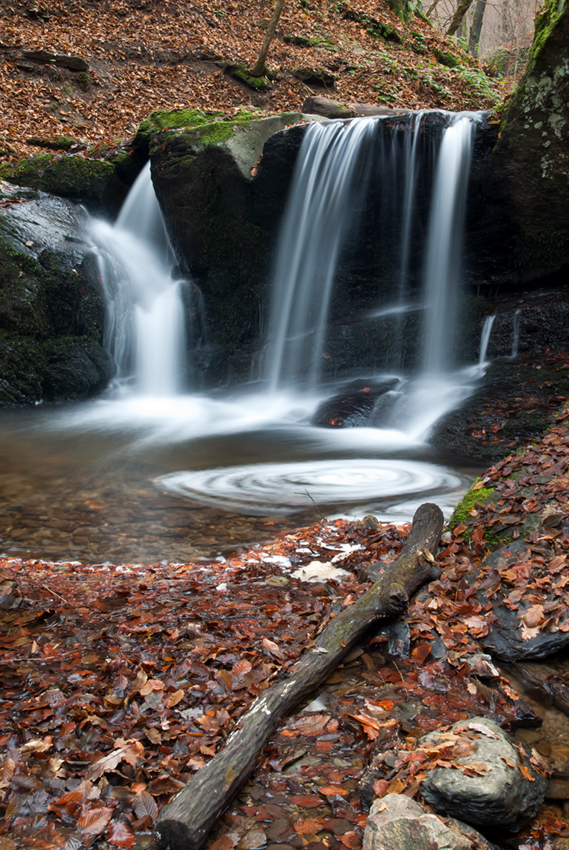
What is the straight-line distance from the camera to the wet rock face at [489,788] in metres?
1.88

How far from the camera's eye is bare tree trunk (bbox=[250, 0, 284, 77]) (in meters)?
16.1

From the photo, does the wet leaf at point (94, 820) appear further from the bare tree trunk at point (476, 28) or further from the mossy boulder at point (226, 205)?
the bare tree trunk at point (476, 28)

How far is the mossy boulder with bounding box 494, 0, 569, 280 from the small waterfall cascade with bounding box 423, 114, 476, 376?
2.54ft

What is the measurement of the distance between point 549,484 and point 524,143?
7504mm

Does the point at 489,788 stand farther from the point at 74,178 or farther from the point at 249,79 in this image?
the point at 249,79

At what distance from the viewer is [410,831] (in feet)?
5.86

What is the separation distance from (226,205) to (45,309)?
15.2ft

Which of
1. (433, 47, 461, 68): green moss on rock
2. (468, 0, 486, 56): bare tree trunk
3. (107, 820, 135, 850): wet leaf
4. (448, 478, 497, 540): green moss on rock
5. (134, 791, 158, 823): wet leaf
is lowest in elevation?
(107, 820, 135, 850): wet leaf

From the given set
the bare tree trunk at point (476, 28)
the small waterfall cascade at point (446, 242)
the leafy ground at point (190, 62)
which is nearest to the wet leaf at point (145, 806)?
the small waterfall cascade at point (446, 242)

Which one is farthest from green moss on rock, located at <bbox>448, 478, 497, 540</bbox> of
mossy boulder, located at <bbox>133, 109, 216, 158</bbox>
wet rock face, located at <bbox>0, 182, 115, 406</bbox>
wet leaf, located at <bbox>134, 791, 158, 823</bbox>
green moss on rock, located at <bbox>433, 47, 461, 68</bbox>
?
green moss on rock, located at <bbox>433, 47, 461, 68</bbox>

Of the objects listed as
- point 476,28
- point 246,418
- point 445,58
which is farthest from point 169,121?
point 476,28

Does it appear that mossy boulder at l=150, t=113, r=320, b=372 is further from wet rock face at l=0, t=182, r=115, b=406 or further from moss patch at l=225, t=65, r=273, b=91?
→ moss patch at l=225, t=65, r=273, b=91

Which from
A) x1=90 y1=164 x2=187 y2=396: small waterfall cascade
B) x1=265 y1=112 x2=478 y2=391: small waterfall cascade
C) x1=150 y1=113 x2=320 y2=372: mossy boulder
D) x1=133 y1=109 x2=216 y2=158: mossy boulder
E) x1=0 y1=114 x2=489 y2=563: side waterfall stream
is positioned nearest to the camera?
x1=0 y1=114 x2=489 y2=563: side waterfall stream

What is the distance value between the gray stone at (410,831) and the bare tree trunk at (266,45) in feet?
63.1
